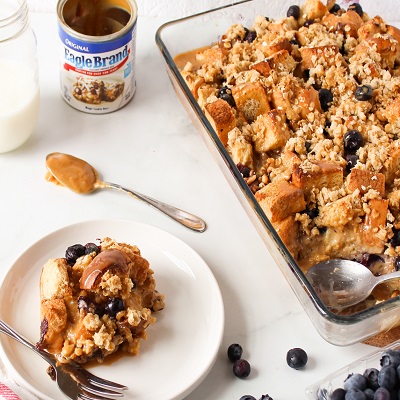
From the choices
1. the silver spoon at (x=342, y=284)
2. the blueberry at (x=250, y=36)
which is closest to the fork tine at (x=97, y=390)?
the silver spoon at (x=342, y=284)

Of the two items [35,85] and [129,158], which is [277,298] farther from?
[35,85]

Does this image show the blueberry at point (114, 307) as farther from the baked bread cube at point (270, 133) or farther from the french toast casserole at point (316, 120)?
the baked bread cube at point (270, 133)

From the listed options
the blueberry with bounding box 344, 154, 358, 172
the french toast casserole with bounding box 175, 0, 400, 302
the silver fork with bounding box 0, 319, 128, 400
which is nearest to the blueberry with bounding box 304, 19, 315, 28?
the french toast casserole with bounding box 175, 0, 400, 302

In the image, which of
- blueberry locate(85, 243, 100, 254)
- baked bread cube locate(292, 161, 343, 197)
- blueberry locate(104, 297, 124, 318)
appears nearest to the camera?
blueberry locate(104, 297, 124, 318)

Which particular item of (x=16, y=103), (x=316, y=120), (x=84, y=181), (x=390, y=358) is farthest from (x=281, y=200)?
(x=16, y=103)

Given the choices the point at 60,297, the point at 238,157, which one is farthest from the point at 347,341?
the point at 60,297

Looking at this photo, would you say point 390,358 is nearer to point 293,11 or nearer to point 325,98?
point 325,98

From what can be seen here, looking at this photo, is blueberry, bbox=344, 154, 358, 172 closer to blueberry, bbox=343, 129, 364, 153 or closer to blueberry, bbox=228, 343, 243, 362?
blueberry, bbox=343, 129, 364, 153
